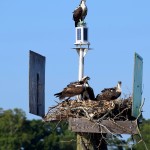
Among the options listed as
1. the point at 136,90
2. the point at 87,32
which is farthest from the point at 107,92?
the point at 136,90

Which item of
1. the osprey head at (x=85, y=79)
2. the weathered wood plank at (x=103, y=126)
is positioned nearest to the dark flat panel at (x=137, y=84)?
the weathered wood plank at (x=103, y=126)

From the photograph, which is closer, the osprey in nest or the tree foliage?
the osprey in nest

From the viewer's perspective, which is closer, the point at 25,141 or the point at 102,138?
the point at 102,138

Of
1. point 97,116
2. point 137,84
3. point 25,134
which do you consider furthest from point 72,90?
point 25,134

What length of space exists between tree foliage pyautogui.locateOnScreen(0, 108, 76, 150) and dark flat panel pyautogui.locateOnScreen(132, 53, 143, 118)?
56294 mm

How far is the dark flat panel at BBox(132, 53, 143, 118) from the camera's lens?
15367 millimetres

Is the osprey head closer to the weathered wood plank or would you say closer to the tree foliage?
the weathered wood plank

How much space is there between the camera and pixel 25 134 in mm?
78188

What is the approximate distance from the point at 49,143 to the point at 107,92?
5600 centimetres

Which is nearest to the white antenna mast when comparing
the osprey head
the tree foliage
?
the osprey head

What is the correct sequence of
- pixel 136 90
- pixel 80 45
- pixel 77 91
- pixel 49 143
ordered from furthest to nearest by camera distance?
1. pixel 49 143
2. pixel 77 91
3. pixel 80 45
4. pixel 136 90

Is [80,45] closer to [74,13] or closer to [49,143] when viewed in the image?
[74,13]

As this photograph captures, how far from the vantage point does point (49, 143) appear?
7519 cm

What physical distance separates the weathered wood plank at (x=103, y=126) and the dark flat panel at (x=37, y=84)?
1.88ft
